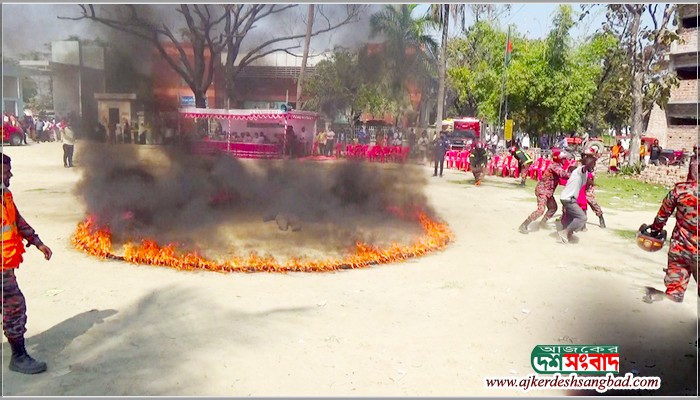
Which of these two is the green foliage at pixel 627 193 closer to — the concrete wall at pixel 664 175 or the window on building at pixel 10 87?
the concrete wall at pixel 664 175

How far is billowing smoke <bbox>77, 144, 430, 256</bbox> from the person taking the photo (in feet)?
23.5

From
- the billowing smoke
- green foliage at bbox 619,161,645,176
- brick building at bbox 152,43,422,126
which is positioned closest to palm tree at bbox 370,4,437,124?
brick building at bbox 152,43,422,126

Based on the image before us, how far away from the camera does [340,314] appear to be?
4.90 meters

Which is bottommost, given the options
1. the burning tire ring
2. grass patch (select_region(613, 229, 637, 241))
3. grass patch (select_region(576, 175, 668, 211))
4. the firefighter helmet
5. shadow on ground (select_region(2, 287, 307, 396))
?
shadow on ground (select_region(2, 287, 307, 396))

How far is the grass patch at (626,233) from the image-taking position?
28.8 ft

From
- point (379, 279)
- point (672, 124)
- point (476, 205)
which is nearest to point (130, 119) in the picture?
point (379, 279)

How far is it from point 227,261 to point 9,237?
284 centimetres

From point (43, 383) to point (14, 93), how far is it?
5.72 metres

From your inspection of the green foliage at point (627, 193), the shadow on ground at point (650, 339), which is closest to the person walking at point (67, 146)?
the shadow on ground at point (650, 339)

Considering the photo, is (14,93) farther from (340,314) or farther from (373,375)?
(373,375)

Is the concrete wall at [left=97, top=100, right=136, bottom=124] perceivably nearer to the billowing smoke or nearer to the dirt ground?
the billowing smoke

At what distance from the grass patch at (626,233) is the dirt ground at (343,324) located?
53.5 inches

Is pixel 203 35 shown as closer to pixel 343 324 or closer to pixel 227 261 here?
pixel 227 261

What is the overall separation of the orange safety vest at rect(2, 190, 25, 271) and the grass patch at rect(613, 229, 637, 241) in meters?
8.85
